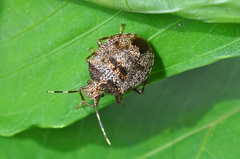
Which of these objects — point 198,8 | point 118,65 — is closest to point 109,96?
point 118,65

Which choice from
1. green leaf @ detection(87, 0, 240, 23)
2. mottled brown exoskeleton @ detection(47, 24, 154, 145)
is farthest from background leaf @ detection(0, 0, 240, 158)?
green leaf @ detection(87, 0, 240, 23)

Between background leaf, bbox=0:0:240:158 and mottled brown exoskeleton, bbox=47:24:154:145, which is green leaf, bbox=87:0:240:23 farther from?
mottled brown exoskeleton, bbox=47:24:154:145

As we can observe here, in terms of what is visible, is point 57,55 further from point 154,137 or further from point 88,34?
point 154,137

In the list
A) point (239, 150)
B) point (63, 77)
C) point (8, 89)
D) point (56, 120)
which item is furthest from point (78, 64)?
point (239, 150)

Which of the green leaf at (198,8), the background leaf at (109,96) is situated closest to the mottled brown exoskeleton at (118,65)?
the background leaf at (109,96)

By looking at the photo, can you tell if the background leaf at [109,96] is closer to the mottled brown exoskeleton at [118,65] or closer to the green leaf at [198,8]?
the mottled brown exoskeleton at [118,65]
